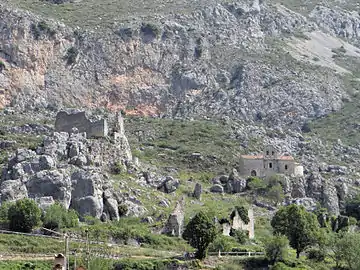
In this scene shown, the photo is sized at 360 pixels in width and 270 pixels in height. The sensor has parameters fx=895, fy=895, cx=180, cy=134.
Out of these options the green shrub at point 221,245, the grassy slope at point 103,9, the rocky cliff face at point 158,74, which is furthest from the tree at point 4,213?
the grassy slope at point 103,9

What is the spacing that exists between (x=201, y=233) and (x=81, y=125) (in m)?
32.0

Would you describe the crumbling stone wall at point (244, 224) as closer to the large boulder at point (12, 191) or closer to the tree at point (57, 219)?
the tree at point (57, 219)

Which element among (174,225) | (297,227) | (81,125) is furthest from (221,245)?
(81,125)

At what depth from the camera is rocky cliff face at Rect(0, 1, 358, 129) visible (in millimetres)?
153375

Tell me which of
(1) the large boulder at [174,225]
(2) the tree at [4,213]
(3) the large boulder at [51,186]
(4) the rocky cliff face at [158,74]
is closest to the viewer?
(2) the tree at [4,213]

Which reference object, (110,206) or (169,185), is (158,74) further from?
(110,206)

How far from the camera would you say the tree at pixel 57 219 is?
80375mm

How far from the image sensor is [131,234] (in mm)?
81875

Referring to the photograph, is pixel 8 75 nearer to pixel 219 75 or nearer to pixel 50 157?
pixel 219 75

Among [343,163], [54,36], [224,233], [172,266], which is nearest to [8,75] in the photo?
[54,36]

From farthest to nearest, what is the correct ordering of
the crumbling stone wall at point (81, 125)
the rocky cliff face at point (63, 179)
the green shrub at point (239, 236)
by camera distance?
the crumbling stone wall at point (81, 125), the green shrub at point (239, 236), the rocky cliff face at point (63, 179)

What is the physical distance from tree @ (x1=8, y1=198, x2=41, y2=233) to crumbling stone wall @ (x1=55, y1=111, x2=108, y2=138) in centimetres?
2613

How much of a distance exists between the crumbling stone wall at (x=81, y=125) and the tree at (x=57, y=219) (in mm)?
23759

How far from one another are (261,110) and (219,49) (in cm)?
2308
